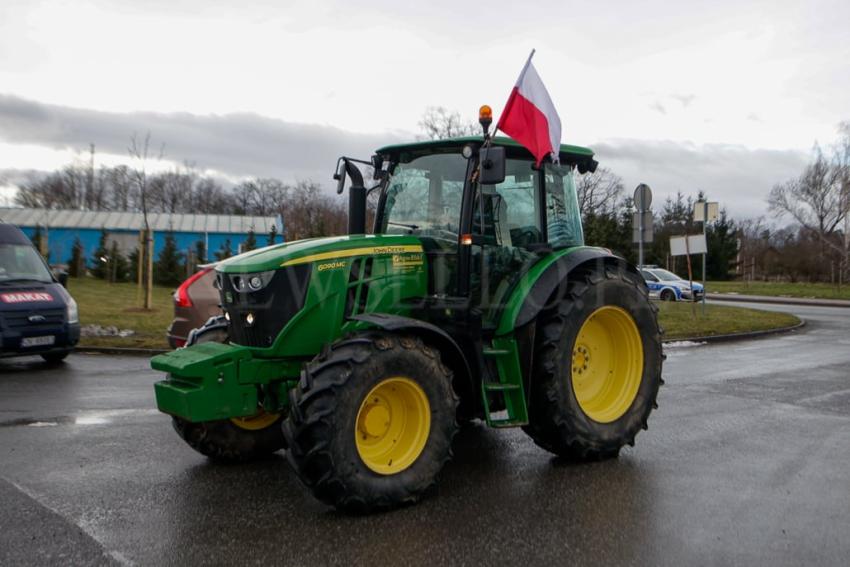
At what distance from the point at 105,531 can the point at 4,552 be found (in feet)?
1.67

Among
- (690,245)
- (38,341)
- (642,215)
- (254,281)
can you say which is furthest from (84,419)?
(690,245)

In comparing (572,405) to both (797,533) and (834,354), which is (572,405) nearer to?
(797,533)

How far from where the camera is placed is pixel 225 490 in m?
5.06

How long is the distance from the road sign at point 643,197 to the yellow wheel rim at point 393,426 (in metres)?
12.5

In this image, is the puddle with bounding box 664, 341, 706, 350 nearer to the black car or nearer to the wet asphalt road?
A: the wet asphalt road

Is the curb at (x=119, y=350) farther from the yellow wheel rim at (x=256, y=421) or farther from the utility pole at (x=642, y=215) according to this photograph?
the utility pole at (x=642, y=215)

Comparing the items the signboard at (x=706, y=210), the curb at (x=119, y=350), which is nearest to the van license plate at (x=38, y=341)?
the curb at (x=119, y=350)

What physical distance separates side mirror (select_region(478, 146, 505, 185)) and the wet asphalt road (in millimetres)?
2166

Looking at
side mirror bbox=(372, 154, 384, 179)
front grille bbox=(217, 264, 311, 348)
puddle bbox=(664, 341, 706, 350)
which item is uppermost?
side mirror bbox=(372, 154, 384, 179)

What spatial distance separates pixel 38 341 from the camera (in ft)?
34.8

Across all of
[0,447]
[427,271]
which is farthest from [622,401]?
[0,447]

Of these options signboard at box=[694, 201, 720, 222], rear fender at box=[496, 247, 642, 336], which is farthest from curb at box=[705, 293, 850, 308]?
rear fender at box=[496, 247, 642, 336]

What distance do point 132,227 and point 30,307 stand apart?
110 ft

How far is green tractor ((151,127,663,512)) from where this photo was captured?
14.9ft
